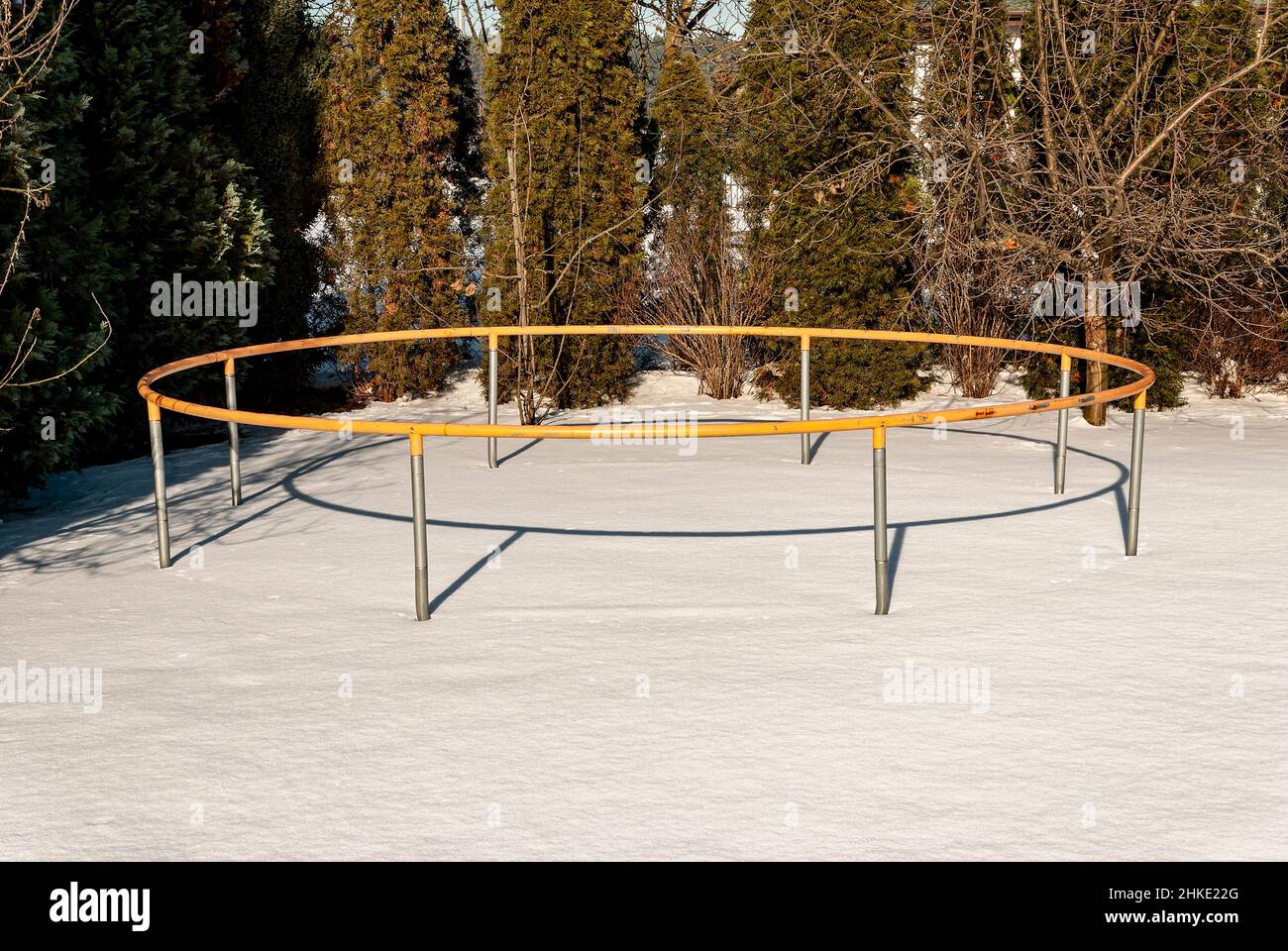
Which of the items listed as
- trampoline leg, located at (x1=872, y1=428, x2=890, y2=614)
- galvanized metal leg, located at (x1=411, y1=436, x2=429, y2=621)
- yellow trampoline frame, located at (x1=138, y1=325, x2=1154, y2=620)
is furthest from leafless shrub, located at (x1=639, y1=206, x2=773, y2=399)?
galvanized metal leg, located at (x1=411, y1=436, x2=429, y2=621)

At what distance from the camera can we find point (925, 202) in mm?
12398

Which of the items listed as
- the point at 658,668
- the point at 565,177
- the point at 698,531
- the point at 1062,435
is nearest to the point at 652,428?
the point at 658,668

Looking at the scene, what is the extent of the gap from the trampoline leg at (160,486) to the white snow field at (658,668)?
0.36 feet

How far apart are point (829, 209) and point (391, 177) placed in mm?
3857

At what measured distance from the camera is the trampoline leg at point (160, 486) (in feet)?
23.8

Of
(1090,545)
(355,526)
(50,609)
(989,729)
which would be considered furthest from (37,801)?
(1090,545)

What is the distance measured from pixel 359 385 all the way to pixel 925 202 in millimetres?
5198

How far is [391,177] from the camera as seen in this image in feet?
43.1

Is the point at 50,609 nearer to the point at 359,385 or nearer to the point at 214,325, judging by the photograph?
the point at 214,325

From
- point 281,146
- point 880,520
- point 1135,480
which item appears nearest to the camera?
point 880,520

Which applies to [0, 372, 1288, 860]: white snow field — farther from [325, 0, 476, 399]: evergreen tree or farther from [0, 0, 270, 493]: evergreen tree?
[325, 0, 476, 399]: evergreen tree

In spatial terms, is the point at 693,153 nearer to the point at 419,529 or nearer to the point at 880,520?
the point at 880,520

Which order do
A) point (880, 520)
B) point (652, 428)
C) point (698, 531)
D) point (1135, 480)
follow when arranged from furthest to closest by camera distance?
point (698, 531) < point (1135, 480) < point (880, 520) < point (652, 428)

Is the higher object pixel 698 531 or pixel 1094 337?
pixel 1094 337
